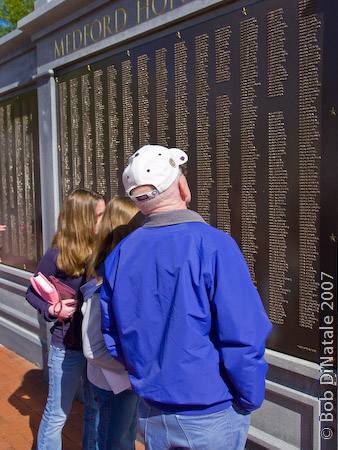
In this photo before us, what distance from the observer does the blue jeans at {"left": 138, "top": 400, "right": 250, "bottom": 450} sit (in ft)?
5.78

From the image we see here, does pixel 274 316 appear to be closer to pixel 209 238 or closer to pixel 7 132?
pixel 209 238

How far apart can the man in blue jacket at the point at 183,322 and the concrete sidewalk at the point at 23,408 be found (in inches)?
82.9

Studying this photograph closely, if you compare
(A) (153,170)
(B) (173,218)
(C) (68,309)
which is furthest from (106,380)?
(A) (153,170)

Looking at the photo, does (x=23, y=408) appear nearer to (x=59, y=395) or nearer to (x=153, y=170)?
(x=59, y=395)

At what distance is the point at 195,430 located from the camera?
1.76m

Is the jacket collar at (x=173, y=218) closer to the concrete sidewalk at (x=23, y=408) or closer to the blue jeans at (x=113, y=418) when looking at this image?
the blue jeans at (x=113, y=418)

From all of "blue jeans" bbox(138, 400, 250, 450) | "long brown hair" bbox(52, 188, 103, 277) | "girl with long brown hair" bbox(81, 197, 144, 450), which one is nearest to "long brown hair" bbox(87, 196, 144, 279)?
"girl with long brown hair" bbox(81, 197, 144, 450)

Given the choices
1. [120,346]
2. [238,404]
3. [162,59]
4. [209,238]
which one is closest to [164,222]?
[209,238]

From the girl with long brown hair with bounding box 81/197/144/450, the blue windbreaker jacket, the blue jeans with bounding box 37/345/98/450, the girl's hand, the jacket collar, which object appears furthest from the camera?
the blue jeans with bounding box 37/345/98/450

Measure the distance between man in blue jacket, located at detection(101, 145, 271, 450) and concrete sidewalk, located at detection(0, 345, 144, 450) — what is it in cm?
211

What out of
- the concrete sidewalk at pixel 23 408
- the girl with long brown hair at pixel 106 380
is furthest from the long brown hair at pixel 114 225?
the concrete sidewalk at pixel 23 408

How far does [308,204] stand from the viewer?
8.43 feet

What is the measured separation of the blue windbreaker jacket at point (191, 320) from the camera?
5.51 feet

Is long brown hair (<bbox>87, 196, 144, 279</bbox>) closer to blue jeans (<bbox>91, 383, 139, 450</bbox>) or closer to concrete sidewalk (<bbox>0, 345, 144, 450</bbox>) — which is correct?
blue jeans (<bbox>91, 383, 139, 450</bbox>)
